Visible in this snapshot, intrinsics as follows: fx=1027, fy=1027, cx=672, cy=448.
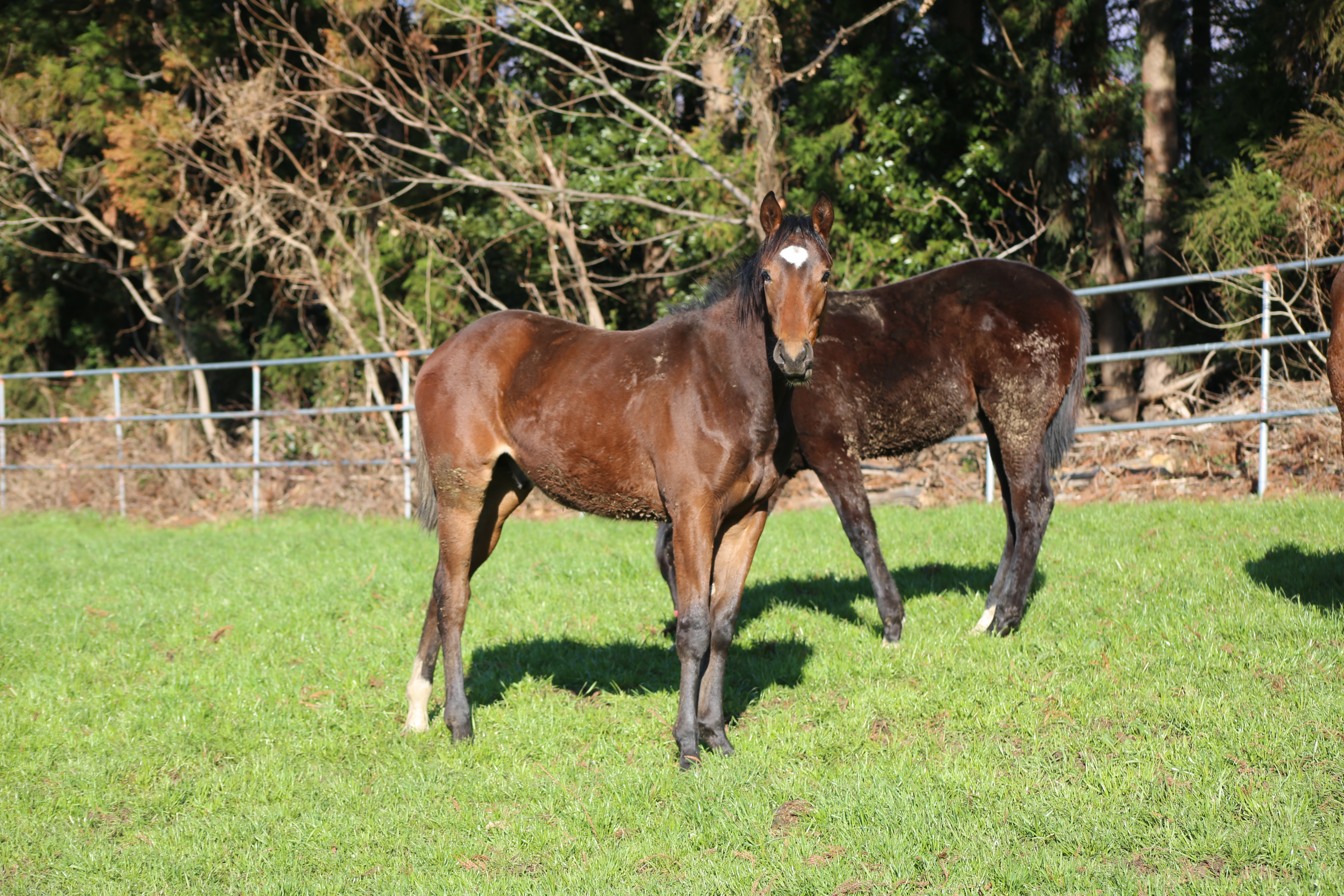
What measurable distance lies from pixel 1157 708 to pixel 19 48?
20.1 m

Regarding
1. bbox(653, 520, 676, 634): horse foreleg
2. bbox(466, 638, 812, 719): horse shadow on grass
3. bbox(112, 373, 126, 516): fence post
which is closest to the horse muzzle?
bbox(466, 638, 812, 719): horse shadow on grass

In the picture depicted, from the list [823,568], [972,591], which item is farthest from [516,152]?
[972,591]

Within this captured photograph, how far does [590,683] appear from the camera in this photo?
5.77 meters

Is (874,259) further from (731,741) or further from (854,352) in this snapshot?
(731,741)

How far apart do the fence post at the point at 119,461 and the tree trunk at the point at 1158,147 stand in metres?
13.5

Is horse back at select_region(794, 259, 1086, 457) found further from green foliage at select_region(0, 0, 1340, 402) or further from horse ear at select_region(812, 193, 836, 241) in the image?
green foliage at select_region(0, 0, 1340, 402)

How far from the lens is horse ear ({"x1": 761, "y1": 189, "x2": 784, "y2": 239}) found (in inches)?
179

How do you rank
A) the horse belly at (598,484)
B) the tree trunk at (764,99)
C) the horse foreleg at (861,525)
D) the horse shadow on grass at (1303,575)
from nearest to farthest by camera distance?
the horse belly at (598,484), the horse shadow on grass at (1303,575), the horse foreleg at (861,525), the tree trunk at (764,99)

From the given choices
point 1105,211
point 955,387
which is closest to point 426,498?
point 955,387

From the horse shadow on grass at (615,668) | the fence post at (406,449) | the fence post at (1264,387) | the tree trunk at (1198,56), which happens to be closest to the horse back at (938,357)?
the horse shadow on grass at (615,668)

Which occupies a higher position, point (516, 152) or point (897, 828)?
point (516, 152)

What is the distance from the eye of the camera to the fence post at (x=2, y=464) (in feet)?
49.1

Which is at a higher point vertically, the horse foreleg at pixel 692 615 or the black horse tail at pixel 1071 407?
the black horse tail at pixel 1071 407

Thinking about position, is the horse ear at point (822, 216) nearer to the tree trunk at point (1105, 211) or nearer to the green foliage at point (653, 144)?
the green foliage at point (653, 144)
